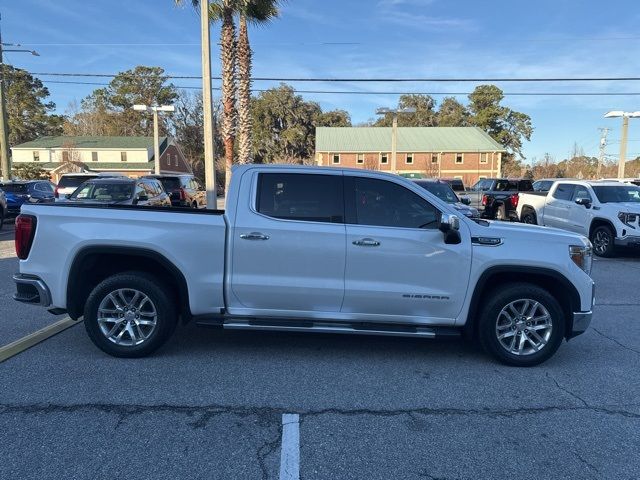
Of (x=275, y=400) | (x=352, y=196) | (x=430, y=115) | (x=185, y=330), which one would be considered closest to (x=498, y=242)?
(x=352, y=196)

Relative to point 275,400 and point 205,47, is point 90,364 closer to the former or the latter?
point 275,400

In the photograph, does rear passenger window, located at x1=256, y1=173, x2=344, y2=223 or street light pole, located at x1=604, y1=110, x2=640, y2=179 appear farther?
street light pole, located at x1=604, y1=110, x2=640, y2=179

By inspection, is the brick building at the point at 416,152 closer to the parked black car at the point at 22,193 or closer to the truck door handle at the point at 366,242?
the parked black car at the point at 22,193

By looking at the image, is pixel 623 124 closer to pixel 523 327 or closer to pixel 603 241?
pixel 603 241

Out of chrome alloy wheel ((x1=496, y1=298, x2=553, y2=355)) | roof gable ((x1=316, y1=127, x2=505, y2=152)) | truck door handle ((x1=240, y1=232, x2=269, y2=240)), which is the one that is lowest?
chrome alloy wheel ((x1=496, y1=298, x2=553, y2=355))

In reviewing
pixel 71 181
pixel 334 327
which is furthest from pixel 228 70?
pixel 334 327

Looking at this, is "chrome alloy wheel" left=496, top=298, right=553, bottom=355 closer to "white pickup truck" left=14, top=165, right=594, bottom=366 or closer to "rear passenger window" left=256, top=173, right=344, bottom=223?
"white pickup truck" left=14, top=165, right=594, bottom=366

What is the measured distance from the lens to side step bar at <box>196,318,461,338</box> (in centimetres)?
466

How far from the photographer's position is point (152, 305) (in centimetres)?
476

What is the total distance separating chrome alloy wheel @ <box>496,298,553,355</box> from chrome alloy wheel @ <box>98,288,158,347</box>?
134 inches

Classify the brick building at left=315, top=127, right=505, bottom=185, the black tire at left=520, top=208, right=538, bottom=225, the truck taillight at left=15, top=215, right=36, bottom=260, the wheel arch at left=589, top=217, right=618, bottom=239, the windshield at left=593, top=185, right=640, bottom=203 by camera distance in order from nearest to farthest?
the truck taillight at left=15, top=215, right=36, bottom=260 < the wheel arch at left=589, top=217, right=618, bottom=239 < the windshield at left=593, top=185, right=640, bottom=203 < the black tire at left=520, top=208, right=538, bottom=225 < the brick building at left=315, top=127, right=505, bottom=185

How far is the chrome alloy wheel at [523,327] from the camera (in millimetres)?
4738

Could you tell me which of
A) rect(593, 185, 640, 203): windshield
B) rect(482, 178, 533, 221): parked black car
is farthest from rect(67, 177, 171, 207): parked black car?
rect(482, 178, 533, 221): parked black car

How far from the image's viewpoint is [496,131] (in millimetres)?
71812
